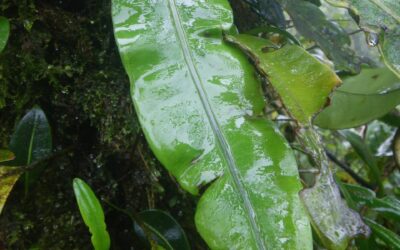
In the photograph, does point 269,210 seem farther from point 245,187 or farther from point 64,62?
point 64,62

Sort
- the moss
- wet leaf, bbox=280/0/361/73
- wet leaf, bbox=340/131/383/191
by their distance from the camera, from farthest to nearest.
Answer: wet leaf, bbox=340/131/383/191 < wet leaf, bbox=280/0/361/73 < the moss

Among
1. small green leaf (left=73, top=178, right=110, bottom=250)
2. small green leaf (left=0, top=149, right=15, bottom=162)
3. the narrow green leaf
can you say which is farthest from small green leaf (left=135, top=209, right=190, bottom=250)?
the narrow green leaf

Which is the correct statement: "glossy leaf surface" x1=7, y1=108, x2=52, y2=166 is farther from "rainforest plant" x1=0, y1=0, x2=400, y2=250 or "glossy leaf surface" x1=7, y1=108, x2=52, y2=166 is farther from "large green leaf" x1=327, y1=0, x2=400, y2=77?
"large green leaf" x1=327, y1=0, x2=400, y2=77

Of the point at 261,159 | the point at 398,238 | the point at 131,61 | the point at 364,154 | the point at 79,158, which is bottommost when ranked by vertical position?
the point at 364,154

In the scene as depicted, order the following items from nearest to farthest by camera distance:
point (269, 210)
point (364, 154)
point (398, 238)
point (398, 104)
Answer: point (269, 210) < point (398, 238) < point (398, 104) < point (364, 154)

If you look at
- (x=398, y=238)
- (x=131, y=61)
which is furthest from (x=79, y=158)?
(x=398, y=238)

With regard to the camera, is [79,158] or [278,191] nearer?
[278,191]

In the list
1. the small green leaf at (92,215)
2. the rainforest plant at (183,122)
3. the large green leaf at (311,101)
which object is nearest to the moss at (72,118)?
the rainforest plant at (183,122)

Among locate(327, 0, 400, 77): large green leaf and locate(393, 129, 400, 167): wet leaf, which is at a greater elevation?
locate(327, 0, 400, 77): large green leaf
